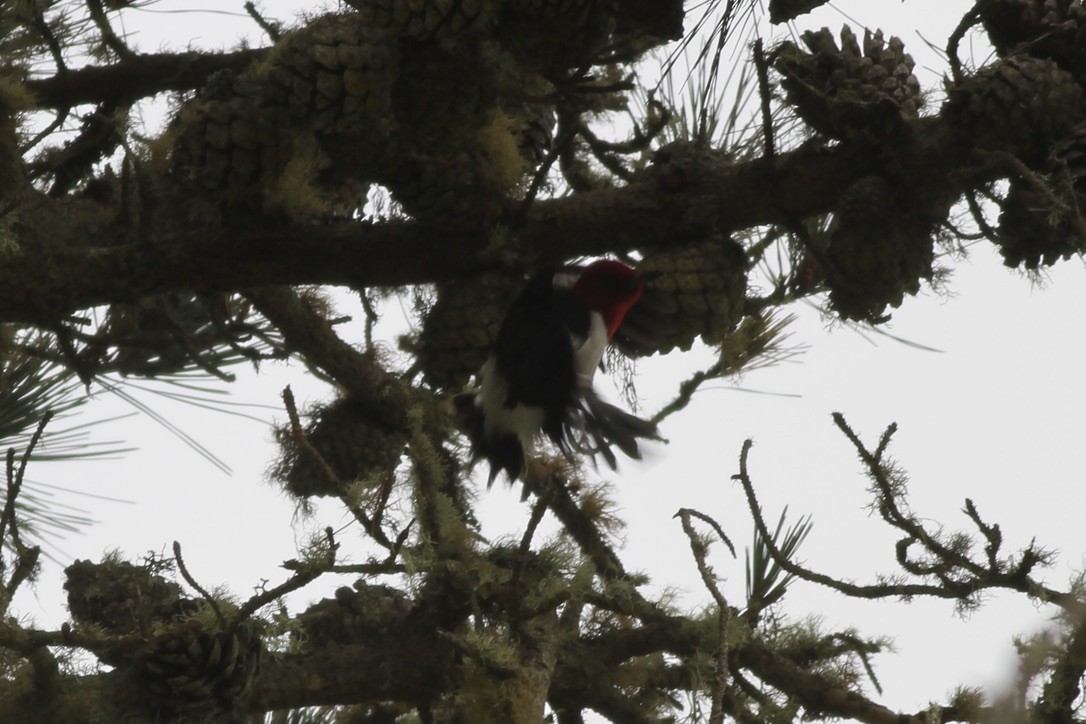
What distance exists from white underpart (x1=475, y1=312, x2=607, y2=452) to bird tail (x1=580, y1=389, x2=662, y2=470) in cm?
3

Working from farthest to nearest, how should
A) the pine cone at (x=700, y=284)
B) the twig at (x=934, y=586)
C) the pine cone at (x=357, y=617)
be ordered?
the pine cone at (x=357, y=617)
the pine cone at (x=700, y=284)
the twig at (x=934, y=586)

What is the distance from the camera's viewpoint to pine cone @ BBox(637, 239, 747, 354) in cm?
127

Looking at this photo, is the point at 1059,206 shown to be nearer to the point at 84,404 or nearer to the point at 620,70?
the point at 620,70

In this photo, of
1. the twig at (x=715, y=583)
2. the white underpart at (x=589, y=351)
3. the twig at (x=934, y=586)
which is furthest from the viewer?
the white underpart at (x=589, y=351)

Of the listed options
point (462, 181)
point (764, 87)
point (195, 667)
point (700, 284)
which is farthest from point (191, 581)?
point (764, 87)

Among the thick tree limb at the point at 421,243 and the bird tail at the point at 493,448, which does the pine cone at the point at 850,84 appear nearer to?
the thick tree limb at the point at 421,243

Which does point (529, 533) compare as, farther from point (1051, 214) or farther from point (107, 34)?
point (107, 34)

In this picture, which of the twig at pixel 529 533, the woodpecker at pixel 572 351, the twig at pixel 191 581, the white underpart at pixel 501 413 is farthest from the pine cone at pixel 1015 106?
the twig at pixel 191 581

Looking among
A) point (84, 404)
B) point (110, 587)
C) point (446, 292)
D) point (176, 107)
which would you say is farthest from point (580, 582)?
point (84, 404)

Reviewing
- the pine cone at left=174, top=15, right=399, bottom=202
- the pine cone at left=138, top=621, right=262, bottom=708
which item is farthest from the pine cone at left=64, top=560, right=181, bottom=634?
the pine cone at left=174, top=15, right=399, bottom=202

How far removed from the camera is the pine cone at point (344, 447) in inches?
67.4

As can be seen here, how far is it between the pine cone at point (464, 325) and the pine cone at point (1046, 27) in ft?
1.98

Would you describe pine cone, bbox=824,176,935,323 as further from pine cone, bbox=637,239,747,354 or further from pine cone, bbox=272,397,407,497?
pine cone, bbox=272,397,407,497

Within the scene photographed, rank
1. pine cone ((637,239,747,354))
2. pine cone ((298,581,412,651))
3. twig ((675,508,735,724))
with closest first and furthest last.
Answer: twig ((675,508,735,724))
pine cone ((637,239,747,354))
pine cone ((298,581,412,651))
